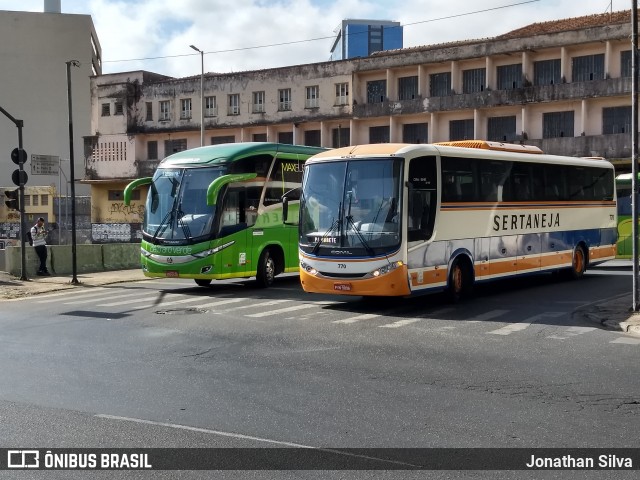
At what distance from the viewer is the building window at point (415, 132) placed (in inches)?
1966

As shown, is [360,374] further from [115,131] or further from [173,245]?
[115,131]

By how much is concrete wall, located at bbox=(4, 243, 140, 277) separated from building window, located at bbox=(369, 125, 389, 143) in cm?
2478

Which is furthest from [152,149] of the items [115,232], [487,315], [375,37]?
[375,37]

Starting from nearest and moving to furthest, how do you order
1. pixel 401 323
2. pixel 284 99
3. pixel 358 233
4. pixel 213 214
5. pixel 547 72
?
pixel 401 323 < pixel 358 233 < pixel 213 214 < pixel 547 72 < pixel 284 99

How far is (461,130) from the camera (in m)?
48.4

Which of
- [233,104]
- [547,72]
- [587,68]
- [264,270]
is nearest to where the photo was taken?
[264,270]

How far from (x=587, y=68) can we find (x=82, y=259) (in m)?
29.5

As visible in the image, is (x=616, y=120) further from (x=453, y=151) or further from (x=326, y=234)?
(x=326, y=234)

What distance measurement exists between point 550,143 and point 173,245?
30.5 m

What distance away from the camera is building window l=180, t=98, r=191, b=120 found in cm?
5847

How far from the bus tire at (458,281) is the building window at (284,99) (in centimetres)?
3896

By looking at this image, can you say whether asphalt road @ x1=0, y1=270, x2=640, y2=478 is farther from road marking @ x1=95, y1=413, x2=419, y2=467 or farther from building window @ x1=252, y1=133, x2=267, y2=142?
building window @ x1=252, y1=133, x2=267, y2=142

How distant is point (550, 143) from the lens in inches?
1754

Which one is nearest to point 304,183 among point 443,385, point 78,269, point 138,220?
point 443,385
